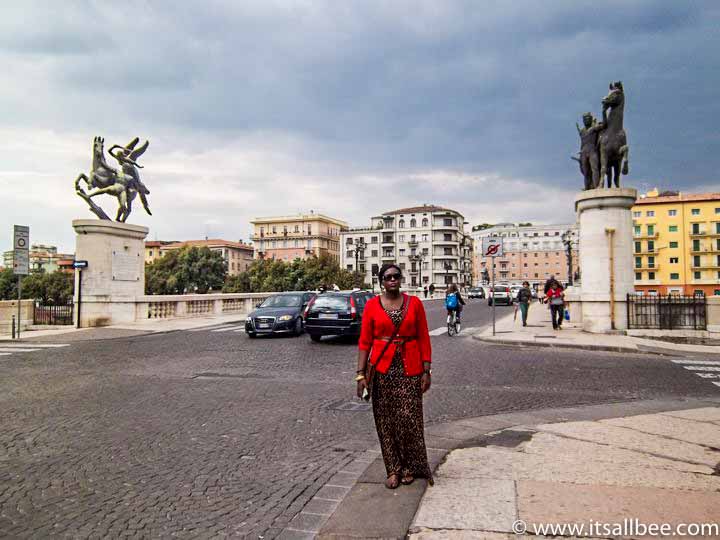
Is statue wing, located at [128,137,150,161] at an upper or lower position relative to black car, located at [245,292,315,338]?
upper

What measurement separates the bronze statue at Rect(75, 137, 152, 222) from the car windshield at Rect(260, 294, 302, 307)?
8797mm

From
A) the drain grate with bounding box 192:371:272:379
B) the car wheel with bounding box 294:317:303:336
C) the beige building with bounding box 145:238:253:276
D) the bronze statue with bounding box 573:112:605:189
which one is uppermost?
the beige building with bounding box 145:238:253:276

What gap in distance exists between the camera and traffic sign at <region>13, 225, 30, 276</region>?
18.3 m

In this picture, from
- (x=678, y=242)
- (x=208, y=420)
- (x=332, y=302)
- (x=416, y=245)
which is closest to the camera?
(x=208, y=420)

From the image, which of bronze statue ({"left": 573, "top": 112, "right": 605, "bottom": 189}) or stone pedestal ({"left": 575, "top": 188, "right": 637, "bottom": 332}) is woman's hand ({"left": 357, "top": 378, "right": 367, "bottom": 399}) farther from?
bronze statue ({"left": 573, "top": 112, "right": 605, "bottom": 189})

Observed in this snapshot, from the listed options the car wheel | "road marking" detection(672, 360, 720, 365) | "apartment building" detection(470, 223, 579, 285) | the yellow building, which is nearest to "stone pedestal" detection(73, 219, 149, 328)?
the car wheel

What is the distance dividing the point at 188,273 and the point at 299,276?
31.1 m

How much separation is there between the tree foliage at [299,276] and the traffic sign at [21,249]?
4728 centimetres

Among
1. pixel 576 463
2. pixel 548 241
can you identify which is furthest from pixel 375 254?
pixel 576 463

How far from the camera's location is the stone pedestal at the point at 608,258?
16.2m

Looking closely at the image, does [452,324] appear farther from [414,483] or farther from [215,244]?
[215,244]

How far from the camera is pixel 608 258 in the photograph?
1623 cm

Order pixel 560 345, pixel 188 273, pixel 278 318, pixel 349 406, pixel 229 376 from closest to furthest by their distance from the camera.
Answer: pixel 349 406, pixel 229 376, pixel 560 345, pixel 278 318, pixel 188 273

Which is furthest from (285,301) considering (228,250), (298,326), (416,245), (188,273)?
(228,250)
